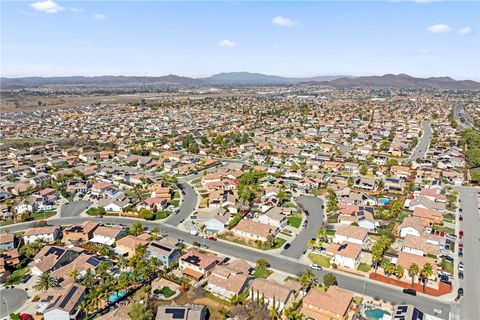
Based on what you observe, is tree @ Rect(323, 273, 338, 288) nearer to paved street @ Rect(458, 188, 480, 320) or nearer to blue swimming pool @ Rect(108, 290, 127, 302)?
paved street @ Rect(458, 188, 480, 320)

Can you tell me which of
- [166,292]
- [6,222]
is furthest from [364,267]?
[6,222]

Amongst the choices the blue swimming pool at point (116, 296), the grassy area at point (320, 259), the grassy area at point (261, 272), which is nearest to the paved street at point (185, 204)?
the grassy area at point (261, 272)

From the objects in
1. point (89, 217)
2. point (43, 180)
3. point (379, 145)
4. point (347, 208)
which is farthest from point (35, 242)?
point (379, 145)

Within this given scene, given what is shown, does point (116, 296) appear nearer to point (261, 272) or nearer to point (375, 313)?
point (261, 272)

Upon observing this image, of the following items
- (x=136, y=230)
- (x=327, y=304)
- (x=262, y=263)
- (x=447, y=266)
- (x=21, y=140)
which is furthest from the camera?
(x=21, y=140)

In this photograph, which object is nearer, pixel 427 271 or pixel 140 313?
pixel 140 313

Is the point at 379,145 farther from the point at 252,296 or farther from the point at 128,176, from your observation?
the point at 252,296

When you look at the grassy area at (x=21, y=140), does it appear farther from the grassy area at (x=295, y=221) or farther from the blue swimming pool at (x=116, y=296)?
the blue swimming pool at (x=116, y=296)
